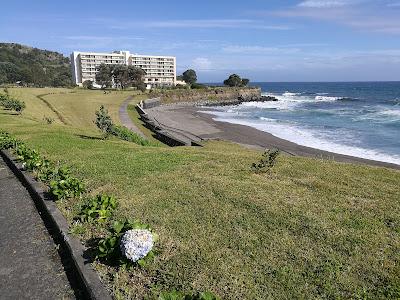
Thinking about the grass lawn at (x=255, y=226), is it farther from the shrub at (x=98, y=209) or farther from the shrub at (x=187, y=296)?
the shrub at (x=187, y=296)

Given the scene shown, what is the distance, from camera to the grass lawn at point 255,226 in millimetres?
4859

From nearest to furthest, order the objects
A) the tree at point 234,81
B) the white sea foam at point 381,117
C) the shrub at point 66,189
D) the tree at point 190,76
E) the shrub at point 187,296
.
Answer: the shrub at point 187,296 → the shrub at point 66,189 → the white sea foam at point 381,117 → the tree at point 234,81 → the tree at point 190,76

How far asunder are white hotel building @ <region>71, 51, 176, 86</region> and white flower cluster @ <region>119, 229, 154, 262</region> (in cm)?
14797

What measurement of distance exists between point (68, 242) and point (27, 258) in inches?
24.4

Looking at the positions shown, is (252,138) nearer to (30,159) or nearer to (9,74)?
(30,159)

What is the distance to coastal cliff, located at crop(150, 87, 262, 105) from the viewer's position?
3206 inches

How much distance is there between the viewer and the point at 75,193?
7.88 m

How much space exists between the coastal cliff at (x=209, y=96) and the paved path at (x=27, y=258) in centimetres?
7104

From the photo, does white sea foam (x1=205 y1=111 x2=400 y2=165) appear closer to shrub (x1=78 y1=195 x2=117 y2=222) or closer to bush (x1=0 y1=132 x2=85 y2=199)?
bush (x1=0 y1=132 x2=85 y2=199)

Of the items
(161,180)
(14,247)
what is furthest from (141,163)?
(14,247)

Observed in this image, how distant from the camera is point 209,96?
297 feet

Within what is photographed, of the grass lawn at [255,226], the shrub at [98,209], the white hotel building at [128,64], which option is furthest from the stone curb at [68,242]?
the white hotel building at [128,64]

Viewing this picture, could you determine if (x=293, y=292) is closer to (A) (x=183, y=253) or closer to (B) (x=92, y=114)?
(A) (x=183, y=253)

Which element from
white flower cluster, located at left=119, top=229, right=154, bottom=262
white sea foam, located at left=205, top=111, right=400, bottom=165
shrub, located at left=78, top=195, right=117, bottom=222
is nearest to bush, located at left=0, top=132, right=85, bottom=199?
shrub, located at left=78, top=195, right=117, bottom=222
